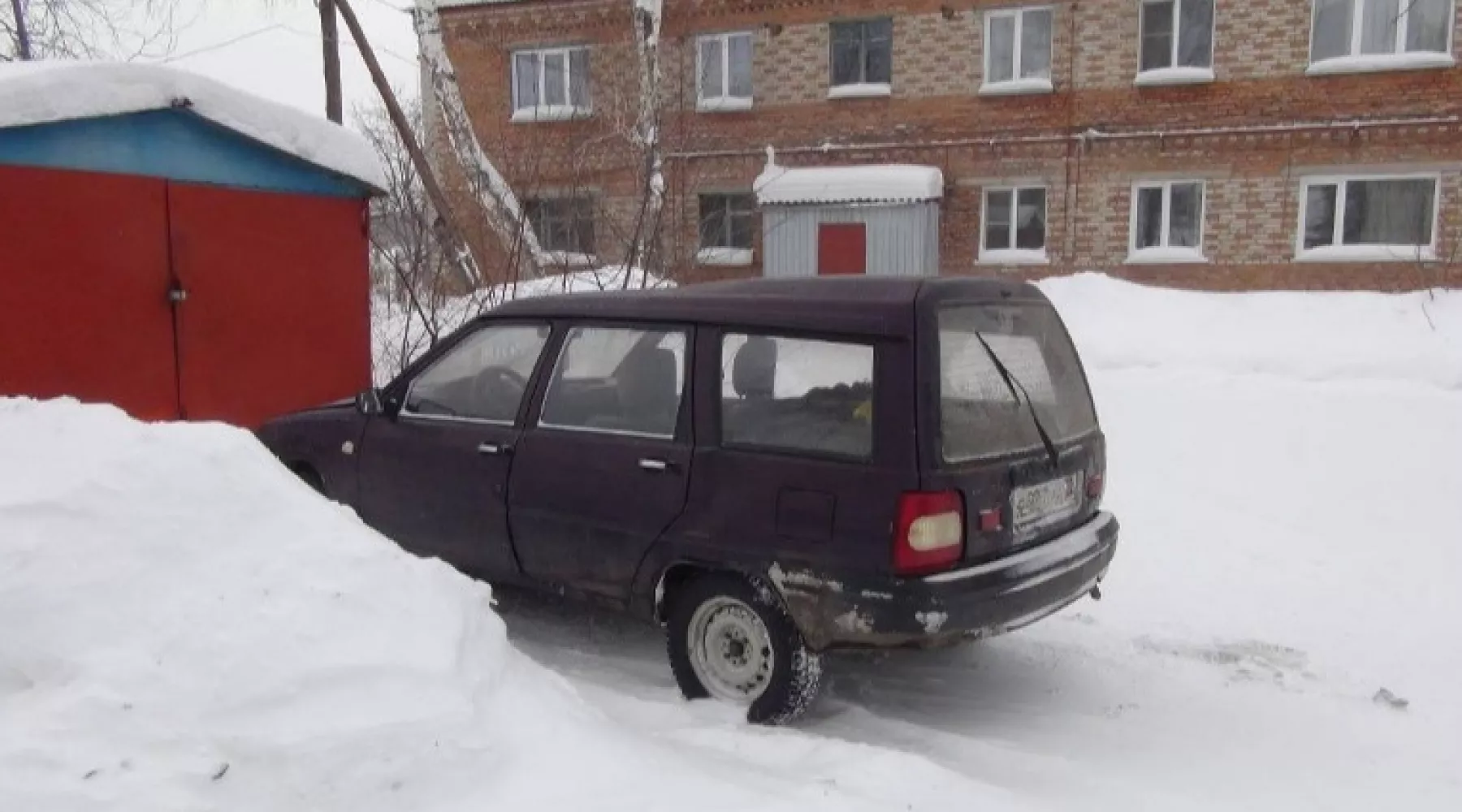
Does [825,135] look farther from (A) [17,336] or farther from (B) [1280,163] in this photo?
(A) [17,336]

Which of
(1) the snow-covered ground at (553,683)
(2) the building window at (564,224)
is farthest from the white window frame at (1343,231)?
(1) the snow-covered ground at (553,683)

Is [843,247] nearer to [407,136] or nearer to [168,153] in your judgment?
[407,136]

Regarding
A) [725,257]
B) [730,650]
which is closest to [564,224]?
[725,257]

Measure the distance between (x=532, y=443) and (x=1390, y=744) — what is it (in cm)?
341

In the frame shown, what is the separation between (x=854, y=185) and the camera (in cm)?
1717

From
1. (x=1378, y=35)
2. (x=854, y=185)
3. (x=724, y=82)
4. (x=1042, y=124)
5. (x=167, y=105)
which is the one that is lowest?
(x=167, y=105)

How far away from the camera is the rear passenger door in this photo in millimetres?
4098

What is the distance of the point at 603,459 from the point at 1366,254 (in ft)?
49.4

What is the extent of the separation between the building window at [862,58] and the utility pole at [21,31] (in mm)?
11659

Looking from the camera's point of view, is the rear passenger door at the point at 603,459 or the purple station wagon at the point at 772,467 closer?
the purple station wagon at the point at 772,467

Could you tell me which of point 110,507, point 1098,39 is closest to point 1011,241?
point 1098,39

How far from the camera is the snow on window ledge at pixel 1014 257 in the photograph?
679 inches

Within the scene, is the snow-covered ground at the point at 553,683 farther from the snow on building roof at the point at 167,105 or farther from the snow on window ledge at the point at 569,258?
the snow on window ledge at the point at 569,258

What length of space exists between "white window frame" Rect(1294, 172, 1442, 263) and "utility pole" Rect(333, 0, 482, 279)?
474 inches
